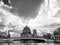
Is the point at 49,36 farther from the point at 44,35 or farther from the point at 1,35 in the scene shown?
the point at 1,35

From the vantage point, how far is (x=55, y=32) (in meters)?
163

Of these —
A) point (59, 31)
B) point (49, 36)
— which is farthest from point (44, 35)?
point (59, 31)

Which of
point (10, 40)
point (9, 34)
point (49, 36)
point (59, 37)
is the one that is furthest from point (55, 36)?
point (9, 34)

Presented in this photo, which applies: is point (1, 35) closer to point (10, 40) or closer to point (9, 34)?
point (9, 34)

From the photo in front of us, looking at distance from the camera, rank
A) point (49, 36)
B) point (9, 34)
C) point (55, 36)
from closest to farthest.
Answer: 1. point (55, 36)
2. point (49, 36)
3. point (9, 34)

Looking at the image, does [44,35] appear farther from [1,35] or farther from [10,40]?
[1,35]

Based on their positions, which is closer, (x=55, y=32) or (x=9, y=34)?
(x=55, y=32)

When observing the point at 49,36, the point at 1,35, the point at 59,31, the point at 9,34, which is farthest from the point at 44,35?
the point at 1,35

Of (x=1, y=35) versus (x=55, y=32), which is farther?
(x=1, y=35)

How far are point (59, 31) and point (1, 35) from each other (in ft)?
260

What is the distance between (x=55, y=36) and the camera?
154m

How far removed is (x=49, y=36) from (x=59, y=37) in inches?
614

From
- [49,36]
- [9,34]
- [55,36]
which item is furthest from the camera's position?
[9,34]

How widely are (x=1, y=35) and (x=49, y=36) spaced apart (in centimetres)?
6655
